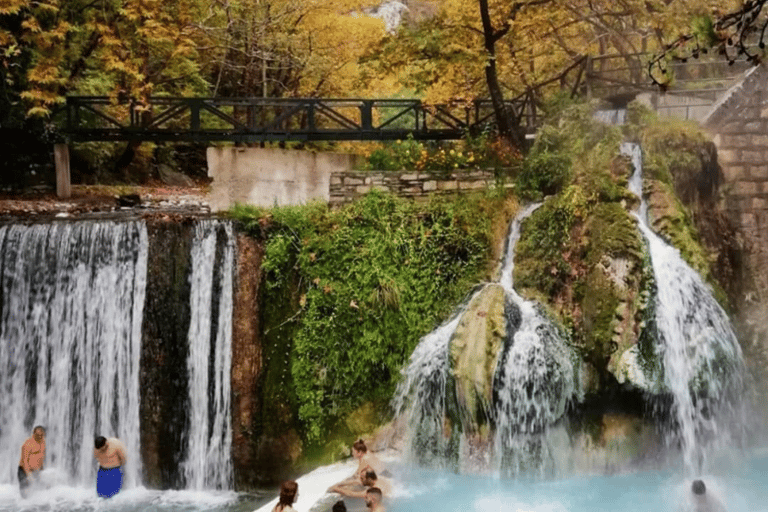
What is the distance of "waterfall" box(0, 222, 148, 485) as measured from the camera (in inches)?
412

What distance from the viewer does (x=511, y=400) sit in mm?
9242

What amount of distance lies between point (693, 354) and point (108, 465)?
739 cm

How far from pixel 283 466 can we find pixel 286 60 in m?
10.5

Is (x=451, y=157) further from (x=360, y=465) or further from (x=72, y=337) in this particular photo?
(x=72, y=337)

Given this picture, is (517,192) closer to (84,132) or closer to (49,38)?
(84,132)

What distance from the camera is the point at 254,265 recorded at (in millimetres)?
11000

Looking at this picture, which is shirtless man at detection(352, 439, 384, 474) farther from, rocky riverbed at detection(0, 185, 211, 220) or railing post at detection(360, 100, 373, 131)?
railing post at detection(360, 100, 373, 131)

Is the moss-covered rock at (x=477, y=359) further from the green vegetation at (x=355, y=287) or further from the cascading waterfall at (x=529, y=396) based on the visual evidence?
the green vegetation at (x=355, y=287)

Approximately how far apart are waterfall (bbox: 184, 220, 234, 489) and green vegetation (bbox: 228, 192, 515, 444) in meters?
0.56

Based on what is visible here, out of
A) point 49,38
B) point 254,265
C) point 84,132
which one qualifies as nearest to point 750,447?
point 254,265

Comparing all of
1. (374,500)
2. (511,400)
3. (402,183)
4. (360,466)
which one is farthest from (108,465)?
(402,183)

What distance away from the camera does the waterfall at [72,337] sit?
10.5 meters

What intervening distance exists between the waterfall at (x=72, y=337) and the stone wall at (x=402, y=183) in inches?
122

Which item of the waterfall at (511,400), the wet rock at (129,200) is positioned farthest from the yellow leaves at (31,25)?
the waterfall at (511,400)
